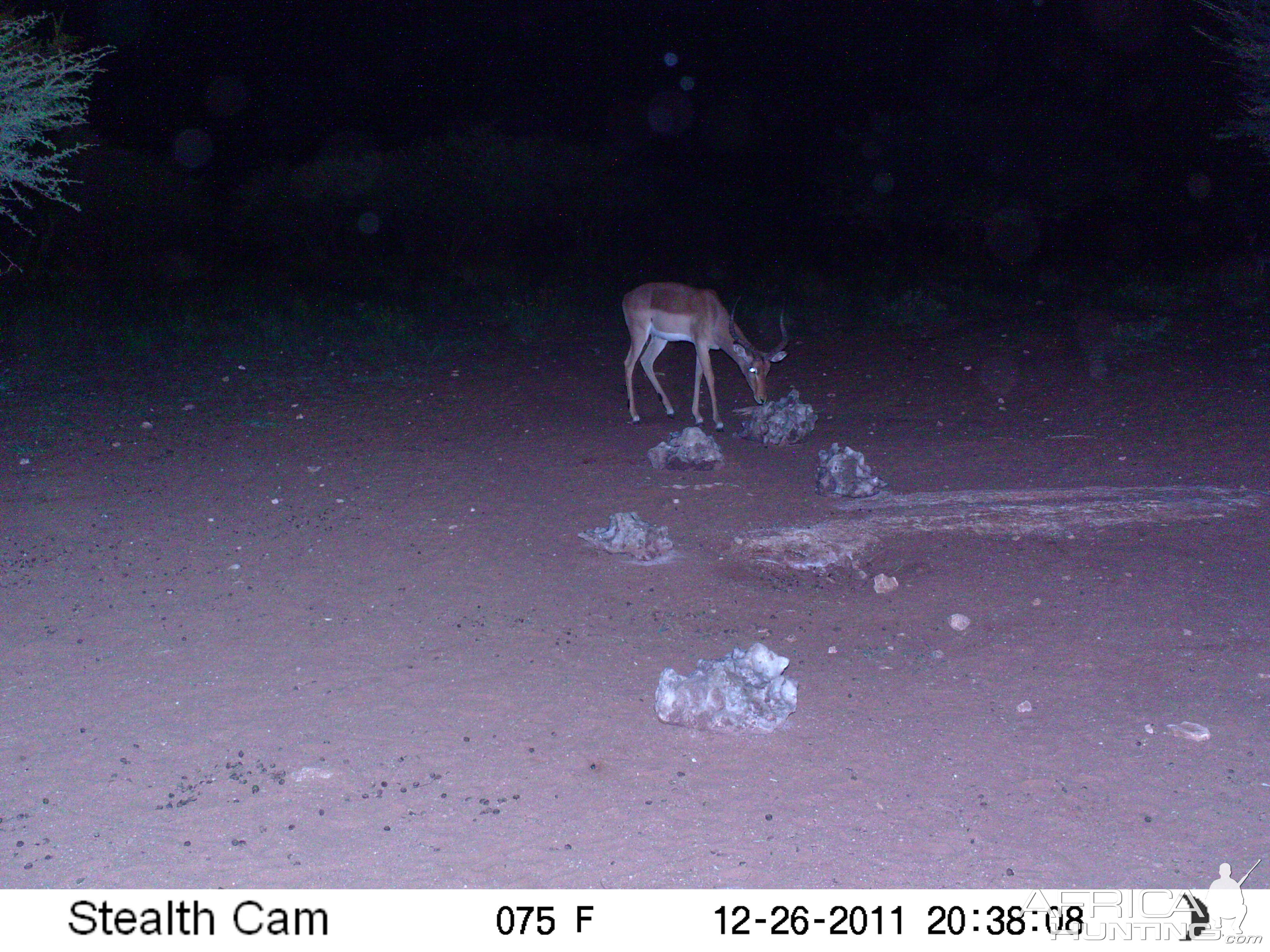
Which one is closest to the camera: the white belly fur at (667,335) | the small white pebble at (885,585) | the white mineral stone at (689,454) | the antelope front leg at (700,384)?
the small white pebble at (885,585)

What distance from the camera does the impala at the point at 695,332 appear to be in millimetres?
11984

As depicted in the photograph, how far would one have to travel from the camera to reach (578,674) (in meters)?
5.77

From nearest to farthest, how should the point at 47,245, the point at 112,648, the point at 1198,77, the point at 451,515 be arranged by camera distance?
the point at 112,648, the point at 451,515, the point at 47,245, the point at 1198,77

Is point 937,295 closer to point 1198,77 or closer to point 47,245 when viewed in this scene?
point 1198,77

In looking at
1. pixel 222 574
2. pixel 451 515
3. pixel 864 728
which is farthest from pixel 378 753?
pixel 451 515

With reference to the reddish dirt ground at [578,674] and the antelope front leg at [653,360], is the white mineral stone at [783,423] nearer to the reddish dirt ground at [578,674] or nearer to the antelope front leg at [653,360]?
the reddish dirt ground at [578,674]

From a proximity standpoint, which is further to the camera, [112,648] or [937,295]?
[937,295]

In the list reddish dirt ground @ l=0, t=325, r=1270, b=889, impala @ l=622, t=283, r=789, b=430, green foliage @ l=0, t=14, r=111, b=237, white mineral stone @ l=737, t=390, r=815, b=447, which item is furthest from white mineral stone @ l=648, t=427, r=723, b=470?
green foliage @ l=0, t=14, r=111, b=237

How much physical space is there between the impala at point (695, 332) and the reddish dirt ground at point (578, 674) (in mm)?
1600

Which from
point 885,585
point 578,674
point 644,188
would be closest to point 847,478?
point 885,585

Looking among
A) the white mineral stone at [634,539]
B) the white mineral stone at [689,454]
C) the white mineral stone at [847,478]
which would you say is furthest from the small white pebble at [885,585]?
the white mineral stone at [689,454]

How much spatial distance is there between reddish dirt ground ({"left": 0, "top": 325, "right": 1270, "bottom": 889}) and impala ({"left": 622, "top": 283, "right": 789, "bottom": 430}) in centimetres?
160

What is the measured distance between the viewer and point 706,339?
40.7 ft

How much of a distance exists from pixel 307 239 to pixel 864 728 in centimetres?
2478
